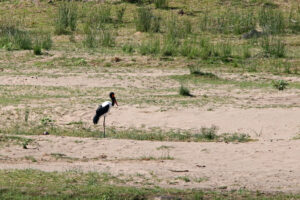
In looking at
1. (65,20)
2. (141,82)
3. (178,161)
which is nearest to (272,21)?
(65,20)

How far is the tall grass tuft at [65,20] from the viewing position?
885 inches

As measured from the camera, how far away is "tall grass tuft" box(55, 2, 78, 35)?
73.8 ft

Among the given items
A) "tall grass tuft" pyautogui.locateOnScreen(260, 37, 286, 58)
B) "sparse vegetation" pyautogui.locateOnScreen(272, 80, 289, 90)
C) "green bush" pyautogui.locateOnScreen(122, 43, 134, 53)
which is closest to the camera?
"sparse vegetation" pyautogui.locateOnScreen(272, 80, 289, 90)

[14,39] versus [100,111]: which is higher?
[100,111]

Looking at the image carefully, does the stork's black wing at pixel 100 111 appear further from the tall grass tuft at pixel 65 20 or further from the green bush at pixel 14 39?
the tall grass tuft at pixel 65 20

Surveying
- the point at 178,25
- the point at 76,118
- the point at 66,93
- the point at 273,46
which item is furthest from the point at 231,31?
the point at 76,118

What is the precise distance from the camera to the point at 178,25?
74.9 feet

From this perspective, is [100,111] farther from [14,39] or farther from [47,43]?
[14,39]

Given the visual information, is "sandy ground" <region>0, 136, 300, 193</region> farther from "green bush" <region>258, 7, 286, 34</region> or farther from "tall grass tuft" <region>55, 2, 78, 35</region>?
"tall grass tuft" <region>55, 2, 78, 35</region>

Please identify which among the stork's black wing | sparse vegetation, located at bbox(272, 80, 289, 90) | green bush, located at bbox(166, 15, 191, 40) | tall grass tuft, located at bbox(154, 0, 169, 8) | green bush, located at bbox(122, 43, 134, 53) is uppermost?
tall grass tuft, located at bbox(154, 0, 169, 8)

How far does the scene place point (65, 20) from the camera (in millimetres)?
22781

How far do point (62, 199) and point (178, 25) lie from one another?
15392 mm

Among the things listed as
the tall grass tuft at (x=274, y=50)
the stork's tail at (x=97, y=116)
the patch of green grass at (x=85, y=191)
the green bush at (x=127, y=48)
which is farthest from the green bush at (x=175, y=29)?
the patch of green grass at (x=85, y=191)

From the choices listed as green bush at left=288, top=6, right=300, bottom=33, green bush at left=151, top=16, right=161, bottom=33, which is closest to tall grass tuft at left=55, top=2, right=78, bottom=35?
green bush at left=151, top=16, right=161, bottom=33
